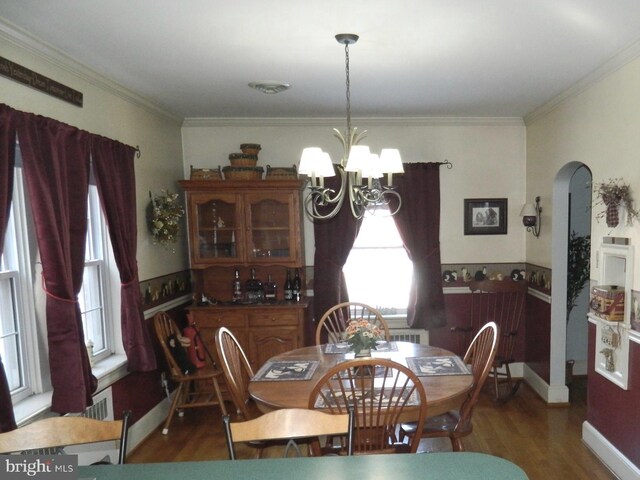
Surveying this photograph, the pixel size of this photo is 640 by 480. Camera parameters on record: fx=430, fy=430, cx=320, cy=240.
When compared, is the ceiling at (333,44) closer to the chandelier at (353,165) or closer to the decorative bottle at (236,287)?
the chandelier at (353,165)

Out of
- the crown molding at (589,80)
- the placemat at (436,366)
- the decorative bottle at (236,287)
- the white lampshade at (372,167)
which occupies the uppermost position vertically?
the crown molding at (589,80)

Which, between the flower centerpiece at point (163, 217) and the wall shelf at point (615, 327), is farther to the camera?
the flower centerpiece at point (163, 217)

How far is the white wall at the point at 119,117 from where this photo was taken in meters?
2.19

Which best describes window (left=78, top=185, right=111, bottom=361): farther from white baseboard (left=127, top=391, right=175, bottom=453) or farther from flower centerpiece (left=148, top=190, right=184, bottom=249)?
white baseboard (left=127, top=391, right=175, bottom=453)

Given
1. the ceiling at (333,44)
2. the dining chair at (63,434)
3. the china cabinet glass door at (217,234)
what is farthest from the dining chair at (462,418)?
the china cabinet glass door at (217,234)

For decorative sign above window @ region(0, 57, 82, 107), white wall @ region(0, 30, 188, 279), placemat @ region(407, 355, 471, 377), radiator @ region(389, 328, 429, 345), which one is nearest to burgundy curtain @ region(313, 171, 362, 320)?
radiator @ region(389, 328, 429, 345)

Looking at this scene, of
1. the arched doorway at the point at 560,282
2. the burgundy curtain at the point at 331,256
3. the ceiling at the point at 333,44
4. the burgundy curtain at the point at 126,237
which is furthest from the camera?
the burgundy curtain at the point at 331,256

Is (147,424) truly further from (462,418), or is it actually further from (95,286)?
(462,418)

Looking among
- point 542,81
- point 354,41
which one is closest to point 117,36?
point 354,41

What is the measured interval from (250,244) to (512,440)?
2600 mm

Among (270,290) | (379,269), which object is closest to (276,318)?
(270,290)

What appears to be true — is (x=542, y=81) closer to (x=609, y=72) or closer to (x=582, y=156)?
(x=609, y=72)

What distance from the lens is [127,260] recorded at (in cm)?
297

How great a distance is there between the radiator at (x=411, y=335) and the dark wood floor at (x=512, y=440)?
2.51ft
